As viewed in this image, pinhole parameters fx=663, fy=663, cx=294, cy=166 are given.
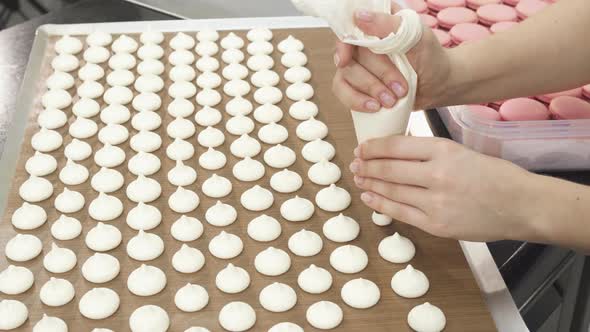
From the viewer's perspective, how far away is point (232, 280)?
1.10 meters

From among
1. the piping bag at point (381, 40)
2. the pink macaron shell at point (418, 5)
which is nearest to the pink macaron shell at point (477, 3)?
the pink macaron shell at point (418, 5)

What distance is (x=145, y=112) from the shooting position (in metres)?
1.45

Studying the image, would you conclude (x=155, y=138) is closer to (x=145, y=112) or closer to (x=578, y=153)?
(x=145, y=112)

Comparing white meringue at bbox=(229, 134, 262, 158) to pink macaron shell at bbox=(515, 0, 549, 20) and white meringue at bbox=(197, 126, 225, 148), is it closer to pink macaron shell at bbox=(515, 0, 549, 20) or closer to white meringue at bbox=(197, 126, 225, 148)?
white meringue at bbox=(197, 126, 225, 148)

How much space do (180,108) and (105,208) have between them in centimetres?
33

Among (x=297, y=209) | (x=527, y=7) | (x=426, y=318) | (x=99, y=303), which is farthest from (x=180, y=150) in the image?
(x=527, y=7)

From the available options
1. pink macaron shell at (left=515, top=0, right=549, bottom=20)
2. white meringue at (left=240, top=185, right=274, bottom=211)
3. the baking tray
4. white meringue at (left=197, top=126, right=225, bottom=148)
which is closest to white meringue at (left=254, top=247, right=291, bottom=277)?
the baking tray

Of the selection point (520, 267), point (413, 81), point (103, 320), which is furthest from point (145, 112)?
point (520, 267)

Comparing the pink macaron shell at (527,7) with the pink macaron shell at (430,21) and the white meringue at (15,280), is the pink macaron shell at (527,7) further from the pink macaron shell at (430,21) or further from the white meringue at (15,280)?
the white meringue at (15,280)

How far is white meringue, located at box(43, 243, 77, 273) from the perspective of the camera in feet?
3.69

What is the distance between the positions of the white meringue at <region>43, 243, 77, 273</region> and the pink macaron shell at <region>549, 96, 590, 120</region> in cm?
101

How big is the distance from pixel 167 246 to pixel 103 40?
0.71m

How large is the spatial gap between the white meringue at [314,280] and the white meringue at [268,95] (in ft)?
1.64

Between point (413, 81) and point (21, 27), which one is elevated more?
point (413, 81)
